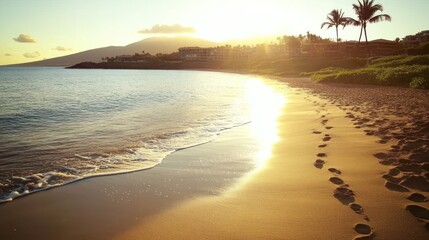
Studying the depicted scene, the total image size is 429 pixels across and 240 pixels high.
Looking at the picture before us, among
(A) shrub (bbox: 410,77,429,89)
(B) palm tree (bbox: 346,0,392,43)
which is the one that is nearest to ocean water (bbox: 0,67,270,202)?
(A) shrub (bbox: 410,77,429,89)

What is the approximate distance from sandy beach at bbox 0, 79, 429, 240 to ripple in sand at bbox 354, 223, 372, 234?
10 millimetres

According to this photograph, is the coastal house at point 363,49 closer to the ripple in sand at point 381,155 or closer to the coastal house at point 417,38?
the coastal house at point 417,38

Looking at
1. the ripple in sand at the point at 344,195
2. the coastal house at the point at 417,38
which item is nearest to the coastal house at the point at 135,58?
the coastal house at the point at 417,38

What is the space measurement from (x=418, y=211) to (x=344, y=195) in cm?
91

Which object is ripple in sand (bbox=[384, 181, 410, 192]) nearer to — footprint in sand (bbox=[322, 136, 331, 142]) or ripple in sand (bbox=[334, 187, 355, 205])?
ripple in sand (bbox=[334, 187, 355, 205])

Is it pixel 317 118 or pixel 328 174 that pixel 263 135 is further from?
pixel 328 174

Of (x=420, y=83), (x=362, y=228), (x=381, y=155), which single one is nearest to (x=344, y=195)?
(x=362, y=228)

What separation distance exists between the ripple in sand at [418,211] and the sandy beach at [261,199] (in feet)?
0.03

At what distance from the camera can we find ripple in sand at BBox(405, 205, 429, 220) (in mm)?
3510

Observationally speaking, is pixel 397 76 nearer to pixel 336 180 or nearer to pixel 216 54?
pixel 336 180

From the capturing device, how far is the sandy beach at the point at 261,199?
3.63 m

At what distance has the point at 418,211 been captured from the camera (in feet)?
11.9

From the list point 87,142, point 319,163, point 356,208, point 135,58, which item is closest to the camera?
point 356,208

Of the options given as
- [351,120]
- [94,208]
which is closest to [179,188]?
[94,208]
